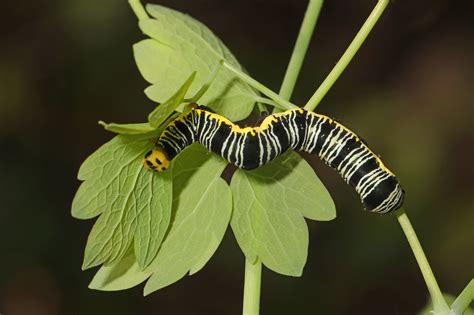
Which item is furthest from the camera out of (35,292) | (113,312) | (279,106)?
(35,292)

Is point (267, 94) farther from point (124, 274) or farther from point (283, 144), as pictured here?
point (124, 274)

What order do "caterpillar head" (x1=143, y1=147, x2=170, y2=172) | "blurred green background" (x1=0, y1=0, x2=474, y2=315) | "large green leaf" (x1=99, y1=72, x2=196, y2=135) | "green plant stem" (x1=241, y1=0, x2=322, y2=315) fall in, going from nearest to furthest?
1. "large green leaf" (x1=99, y1=72, x2=196, y2=135)
2. "caterpillar head" (x1=143, y1=147, x2=170, y2=172)
3. "green plant stem" (x1=241, y1=0, x2=322, y2=315)
4. "blurred green background" (x1=0, y1=0, x2=474, y2=315)

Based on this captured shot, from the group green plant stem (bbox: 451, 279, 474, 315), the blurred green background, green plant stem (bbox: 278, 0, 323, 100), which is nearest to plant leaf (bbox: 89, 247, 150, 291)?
green plant stem (bbox: 278, 0, 323, 100)

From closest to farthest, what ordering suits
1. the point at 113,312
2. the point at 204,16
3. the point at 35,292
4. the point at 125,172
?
1. the point at 125,172
2. the point at 113,312
3. the point at 35,292
4. the point at 204,16

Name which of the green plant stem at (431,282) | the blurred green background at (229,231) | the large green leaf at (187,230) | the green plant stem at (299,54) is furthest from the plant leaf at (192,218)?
the blurred green background at (229,231)

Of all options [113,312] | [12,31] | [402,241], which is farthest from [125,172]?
[12,31]

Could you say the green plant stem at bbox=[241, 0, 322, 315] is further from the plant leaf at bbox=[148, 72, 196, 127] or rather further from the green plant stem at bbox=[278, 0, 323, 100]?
the plant leaf at bbox=[148, 72, 196, 127]

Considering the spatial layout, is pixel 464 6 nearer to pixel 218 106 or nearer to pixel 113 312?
pixel 113 312
